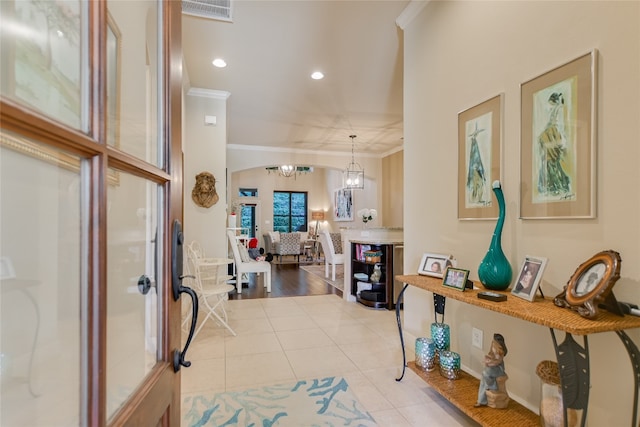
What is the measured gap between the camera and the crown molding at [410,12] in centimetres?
276

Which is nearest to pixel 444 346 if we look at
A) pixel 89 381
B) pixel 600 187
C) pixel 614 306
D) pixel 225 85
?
pixel 614 306

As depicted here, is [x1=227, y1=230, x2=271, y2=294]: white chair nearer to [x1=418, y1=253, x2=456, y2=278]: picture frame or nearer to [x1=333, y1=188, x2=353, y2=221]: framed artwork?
[x1=418, y1=253, x2=456, y2=278]: picture frame

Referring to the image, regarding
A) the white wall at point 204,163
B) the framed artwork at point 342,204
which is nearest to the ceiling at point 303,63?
the white wall at point 204,163

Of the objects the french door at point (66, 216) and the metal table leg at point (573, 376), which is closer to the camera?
the french door at point (66, 216)

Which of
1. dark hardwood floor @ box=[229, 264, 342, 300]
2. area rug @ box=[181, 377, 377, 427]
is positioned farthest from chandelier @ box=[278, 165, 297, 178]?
area rug @ box=[181, 377, 377, 427]

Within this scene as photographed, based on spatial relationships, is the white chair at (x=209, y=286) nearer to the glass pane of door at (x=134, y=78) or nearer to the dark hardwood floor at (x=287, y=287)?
the dark hardwood floor at (x=287, y=287)

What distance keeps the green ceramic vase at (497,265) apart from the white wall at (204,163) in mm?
3783

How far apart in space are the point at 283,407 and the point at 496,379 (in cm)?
127

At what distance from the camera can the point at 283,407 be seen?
6.71ft

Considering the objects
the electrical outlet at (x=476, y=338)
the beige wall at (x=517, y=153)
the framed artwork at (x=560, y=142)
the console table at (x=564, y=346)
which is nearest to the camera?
the console table at (x=564, y=346)

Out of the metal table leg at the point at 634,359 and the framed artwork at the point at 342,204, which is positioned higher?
the framed artwork at the point at 342,204

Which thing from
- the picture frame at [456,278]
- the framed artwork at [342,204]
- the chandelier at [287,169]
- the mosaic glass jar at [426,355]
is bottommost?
Answer: the mosaic glass jar at [426,355]

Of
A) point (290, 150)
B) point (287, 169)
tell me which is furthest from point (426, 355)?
point (287, 169)

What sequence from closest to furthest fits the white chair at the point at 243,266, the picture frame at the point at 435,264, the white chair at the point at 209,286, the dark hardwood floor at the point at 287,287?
1. the picture frame at the point at 435,264
2. the white chair at the point at 209,286
3. the white chair at the point at 243,266
4. the dark hardwood floor at the point at 287,287
